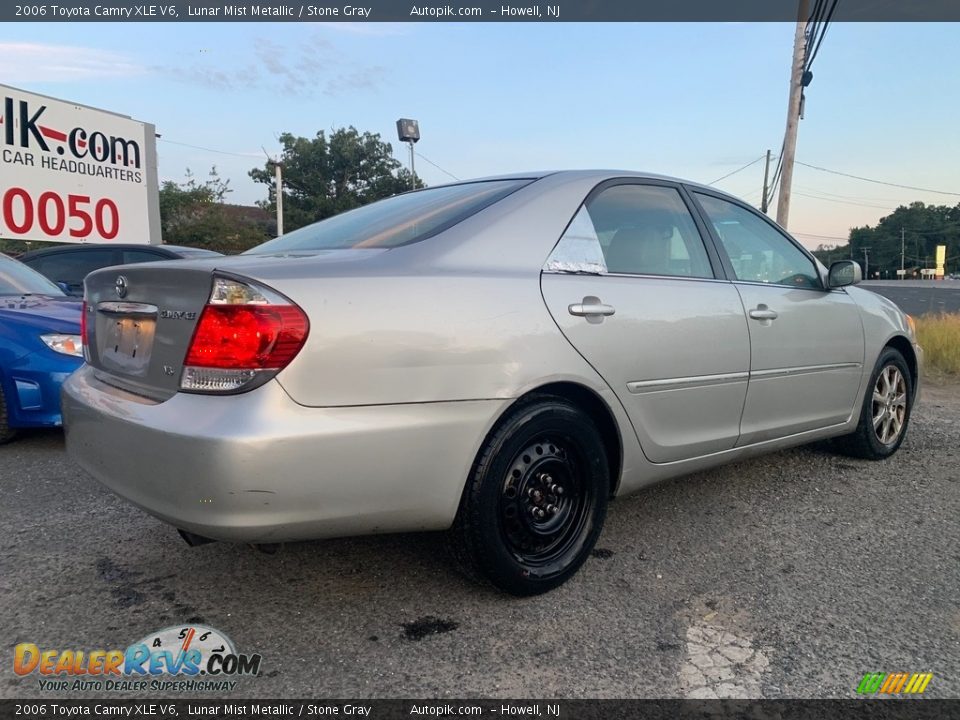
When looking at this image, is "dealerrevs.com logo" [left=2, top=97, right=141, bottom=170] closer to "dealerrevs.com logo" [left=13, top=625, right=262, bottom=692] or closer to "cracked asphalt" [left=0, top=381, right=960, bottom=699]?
"cracked asphalt" [left=0, top=381, right=960, bottom=699]

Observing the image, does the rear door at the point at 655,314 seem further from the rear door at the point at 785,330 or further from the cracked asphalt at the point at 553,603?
the cracked asphalt at the point at 553,603

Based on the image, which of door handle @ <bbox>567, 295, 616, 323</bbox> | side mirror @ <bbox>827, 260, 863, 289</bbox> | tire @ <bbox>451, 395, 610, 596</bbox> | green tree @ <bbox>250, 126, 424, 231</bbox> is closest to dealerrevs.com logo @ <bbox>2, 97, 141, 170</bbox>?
door handle @ <bbox>567, 295, 616, 323</bbox>

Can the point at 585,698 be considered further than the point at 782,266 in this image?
No

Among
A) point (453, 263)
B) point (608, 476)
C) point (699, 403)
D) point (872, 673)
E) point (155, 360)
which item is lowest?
point (872, 673)

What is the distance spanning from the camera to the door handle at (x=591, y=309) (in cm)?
243

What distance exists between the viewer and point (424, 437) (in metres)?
2.04

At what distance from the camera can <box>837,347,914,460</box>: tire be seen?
13.1 feet

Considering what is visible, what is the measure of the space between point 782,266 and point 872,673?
216 cm

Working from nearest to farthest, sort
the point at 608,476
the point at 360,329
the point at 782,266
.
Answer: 1. the point at 360,329
2. the point at 608,476
3. the point at 782,266

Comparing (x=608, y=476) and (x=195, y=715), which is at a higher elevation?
(x=608, y=476)

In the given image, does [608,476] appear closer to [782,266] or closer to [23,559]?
[782,266]

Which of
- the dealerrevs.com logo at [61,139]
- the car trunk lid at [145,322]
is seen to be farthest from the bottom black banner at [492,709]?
the dealerrevs.com logo at [61,139]

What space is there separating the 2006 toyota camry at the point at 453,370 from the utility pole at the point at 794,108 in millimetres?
12838

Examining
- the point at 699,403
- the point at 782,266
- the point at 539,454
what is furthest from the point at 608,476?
the point at 782,266
